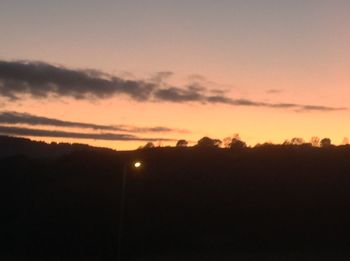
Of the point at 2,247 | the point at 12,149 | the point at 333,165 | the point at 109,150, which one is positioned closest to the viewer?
the point at 2,247

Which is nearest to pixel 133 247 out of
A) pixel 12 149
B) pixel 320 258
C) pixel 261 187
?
pixel 320 258

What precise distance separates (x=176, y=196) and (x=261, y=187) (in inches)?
317

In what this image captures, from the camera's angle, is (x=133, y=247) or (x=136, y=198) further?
(x=136, y=198)

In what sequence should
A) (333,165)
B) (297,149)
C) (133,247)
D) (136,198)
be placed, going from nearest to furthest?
1. (133,247)
2. (136,198)
3. (333,165)
4. (297,149)

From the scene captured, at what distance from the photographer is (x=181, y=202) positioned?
6688cm

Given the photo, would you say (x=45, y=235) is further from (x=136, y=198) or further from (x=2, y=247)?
(x=136, y=198)

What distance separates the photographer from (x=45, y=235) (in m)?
59.0

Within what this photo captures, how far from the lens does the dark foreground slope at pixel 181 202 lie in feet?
183

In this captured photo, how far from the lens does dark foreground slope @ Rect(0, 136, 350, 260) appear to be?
5569 centimetres

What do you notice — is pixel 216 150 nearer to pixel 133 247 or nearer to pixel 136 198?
pixel 136 198

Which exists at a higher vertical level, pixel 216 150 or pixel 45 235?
pixel 216 150

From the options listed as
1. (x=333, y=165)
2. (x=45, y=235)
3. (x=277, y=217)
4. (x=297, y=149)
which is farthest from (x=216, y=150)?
(x=45, y=235)

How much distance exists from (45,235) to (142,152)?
2966cm

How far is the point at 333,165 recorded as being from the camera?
75.5m
